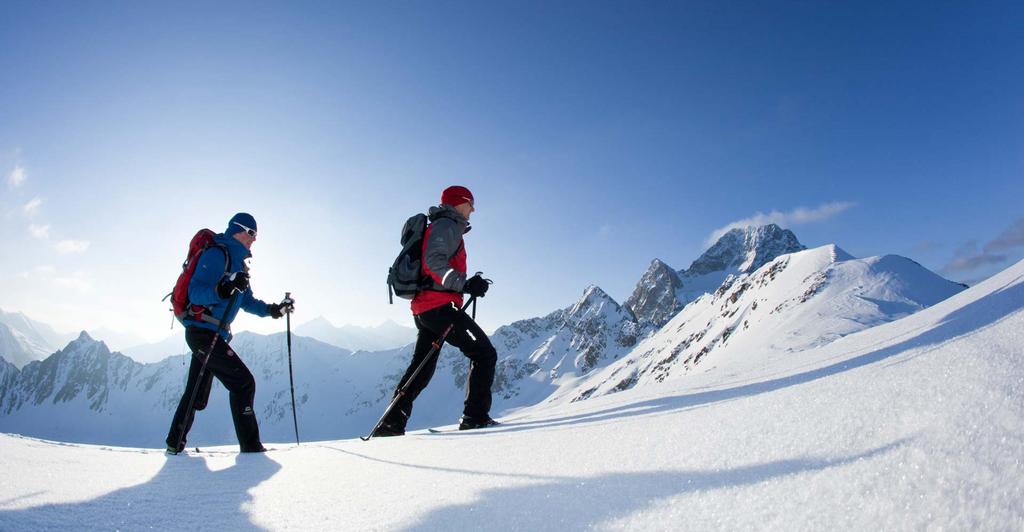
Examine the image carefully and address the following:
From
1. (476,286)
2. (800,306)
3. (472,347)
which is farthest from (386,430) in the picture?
(800,306)

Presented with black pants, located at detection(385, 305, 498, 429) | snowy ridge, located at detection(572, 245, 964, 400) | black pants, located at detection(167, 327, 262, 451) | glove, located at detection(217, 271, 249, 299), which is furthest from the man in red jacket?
snowy ridge, located at detection(572, 245, 964, 400)

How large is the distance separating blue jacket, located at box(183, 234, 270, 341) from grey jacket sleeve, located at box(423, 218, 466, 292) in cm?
215

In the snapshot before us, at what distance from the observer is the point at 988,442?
120 cm

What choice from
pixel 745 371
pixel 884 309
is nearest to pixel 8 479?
pixel 745 371

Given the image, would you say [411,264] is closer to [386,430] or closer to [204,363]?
[386,430]

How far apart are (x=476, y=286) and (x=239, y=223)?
9.51 ft

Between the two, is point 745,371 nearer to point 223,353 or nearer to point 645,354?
point 223,353

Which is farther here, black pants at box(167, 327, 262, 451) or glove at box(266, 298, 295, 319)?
glove at box(266, 298, 295, 319)

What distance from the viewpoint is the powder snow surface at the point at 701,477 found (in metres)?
1.15

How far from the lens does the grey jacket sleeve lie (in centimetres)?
517

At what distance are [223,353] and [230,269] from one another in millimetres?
929

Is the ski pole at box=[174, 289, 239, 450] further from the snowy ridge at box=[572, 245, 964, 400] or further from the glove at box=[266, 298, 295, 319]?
the snowy ridge at box=[572, 245, 964, 400]

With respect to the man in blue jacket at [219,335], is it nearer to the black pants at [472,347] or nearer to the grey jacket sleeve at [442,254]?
the black pants at [472,347]

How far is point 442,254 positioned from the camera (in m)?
5.21
